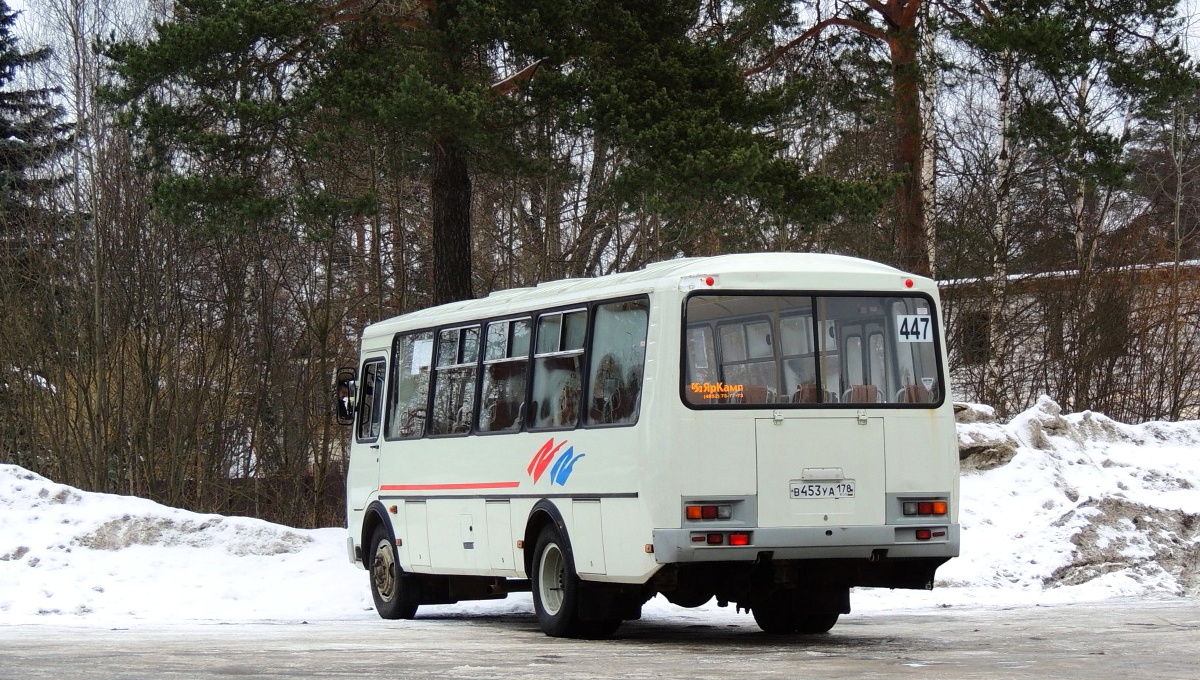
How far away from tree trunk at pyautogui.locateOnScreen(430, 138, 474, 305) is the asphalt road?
874 centimetres

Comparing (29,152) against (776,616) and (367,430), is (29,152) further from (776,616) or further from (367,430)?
(776,616)

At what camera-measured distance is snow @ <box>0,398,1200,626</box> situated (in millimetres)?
17734

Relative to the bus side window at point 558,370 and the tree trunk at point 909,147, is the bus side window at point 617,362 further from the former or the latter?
the tree trunk at point 909,147

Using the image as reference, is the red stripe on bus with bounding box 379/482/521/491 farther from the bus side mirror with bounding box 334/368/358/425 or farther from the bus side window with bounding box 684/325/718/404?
the bus side window with bounding box 684/325/718/404

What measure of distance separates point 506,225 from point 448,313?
76.8 ft

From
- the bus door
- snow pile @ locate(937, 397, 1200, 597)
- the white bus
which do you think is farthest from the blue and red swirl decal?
snow pile @ locate(937, 397, 1200, 597)

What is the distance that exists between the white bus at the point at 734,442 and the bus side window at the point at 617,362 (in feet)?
0.06

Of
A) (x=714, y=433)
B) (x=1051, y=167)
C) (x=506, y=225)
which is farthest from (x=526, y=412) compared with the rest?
(x=506, y=225)

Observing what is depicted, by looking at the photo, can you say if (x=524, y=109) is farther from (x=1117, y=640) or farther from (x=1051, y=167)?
(x=1051, y=167)

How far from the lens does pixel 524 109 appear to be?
70.0 ft

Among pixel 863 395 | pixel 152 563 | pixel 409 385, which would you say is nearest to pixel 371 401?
pixel 409 385

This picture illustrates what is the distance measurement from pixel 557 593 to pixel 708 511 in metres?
2.10

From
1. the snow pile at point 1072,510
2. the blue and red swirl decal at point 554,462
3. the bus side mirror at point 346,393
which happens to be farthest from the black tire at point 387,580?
the snow pile at point 1072,510

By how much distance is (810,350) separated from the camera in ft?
40.5
